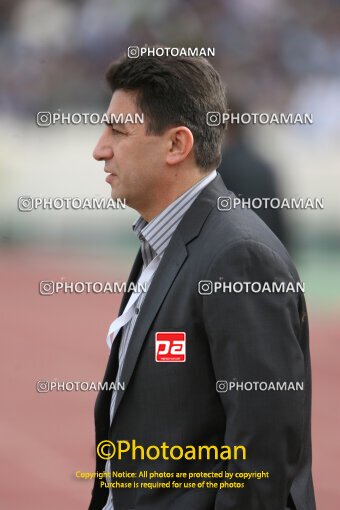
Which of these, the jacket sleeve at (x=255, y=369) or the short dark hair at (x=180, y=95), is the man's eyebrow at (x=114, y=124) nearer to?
the short dark hair at (x=180, y=95)

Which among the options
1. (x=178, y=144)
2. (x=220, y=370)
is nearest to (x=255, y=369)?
(x=220, y=370)

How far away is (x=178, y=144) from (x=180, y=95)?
0.30ft

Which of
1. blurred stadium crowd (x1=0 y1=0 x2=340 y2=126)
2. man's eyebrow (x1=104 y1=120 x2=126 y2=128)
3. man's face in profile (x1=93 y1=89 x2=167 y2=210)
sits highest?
blurred stadium crowd (x1=0 y1=0 x2=340 y2=126)

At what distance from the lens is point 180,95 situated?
178 centimetres

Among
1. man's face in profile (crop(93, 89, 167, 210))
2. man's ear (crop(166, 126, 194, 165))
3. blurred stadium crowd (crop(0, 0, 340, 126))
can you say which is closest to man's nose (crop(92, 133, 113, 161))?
man's face in profile (crop(93, 89, 167, 210))

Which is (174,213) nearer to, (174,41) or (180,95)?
(180,95)

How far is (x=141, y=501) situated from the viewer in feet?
5.46

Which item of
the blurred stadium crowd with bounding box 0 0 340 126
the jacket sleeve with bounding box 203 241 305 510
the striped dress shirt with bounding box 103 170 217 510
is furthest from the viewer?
the blurred stadium crowd with bounding box 0 0 340 126

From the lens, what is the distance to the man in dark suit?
61.4 inches

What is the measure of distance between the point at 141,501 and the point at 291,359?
0.36 m

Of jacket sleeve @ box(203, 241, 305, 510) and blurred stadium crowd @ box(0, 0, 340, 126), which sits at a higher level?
blurred stadium crowd @ box(0, 0, 340, 126)

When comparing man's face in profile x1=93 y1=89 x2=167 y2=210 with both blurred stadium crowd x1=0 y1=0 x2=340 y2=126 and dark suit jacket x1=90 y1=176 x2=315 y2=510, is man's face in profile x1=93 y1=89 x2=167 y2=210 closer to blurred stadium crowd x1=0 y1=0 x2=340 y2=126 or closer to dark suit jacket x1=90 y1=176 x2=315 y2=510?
dark suit jacket x1=90 y1=176 x2=315 y2=510

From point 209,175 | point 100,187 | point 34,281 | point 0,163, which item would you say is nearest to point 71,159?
point 0,163

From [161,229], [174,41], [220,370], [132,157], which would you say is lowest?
[220,370]
